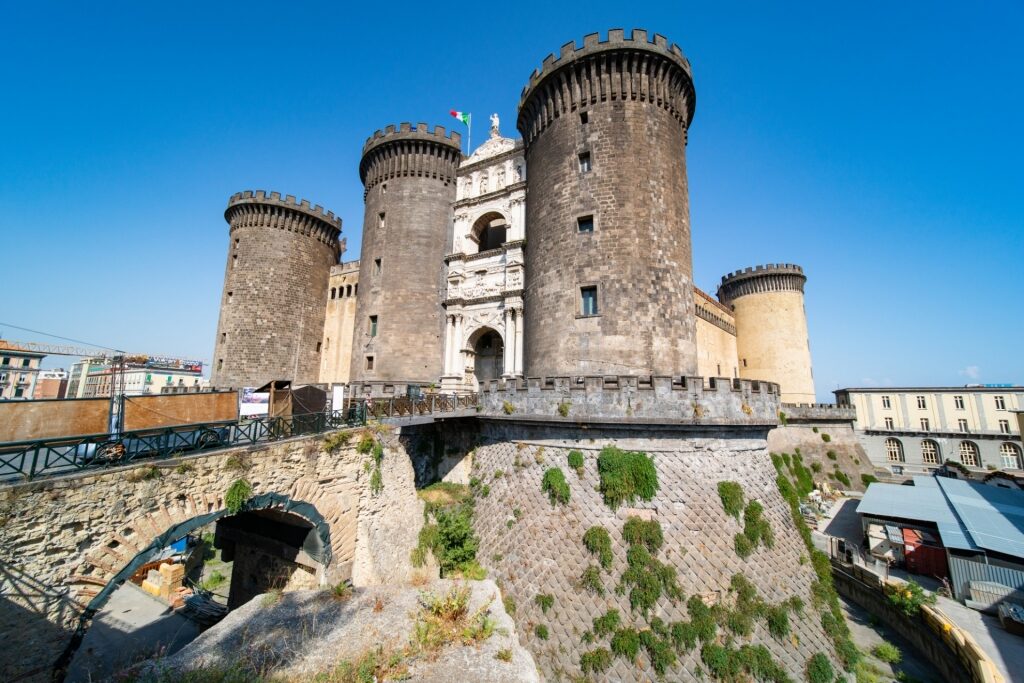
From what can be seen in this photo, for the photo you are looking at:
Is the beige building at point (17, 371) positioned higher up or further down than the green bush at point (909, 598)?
higher up

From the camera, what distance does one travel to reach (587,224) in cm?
1766

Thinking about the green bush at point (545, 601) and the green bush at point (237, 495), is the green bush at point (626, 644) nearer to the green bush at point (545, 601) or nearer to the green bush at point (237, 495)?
the green bush at point (545, 601)

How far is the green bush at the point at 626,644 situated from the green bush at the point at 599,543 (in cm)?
154

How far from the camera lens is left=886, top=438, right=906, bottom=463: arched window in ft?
131

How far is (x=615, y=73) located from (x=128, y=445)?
2062 centimetres

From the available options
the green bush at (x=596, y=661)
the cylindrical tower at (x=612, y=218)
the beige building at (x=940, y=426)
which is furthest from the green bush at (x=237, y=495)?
the beige building at (x=940, y=426)

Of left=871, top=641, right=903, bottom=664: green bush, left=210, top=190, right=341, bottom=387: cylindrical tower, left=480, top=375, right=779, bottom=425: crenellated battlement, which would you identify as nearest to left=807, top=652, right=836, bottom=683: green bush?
left=871, top=641, right=903, bottom=664: green bush

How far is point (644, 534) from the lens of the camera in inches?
459

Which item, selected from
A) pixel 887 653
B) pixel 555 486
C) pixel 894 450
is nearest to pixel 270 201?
pixel 555 486

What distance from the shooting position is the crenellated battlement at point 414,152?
83.0 feet

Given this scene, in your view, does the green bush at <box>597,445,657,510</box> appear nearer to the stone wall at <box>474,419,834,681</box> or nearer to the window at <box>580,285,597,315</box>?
the stone wall at <box>474,419,834,681</box>

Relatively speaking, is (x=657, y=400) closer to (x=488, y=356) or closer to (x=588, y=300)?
(x=588, y=300)

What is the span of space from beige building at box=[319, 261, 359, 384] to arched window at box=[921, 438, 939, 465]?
171ft

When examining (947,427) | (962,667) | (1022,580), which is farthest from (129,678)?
(947,427)
